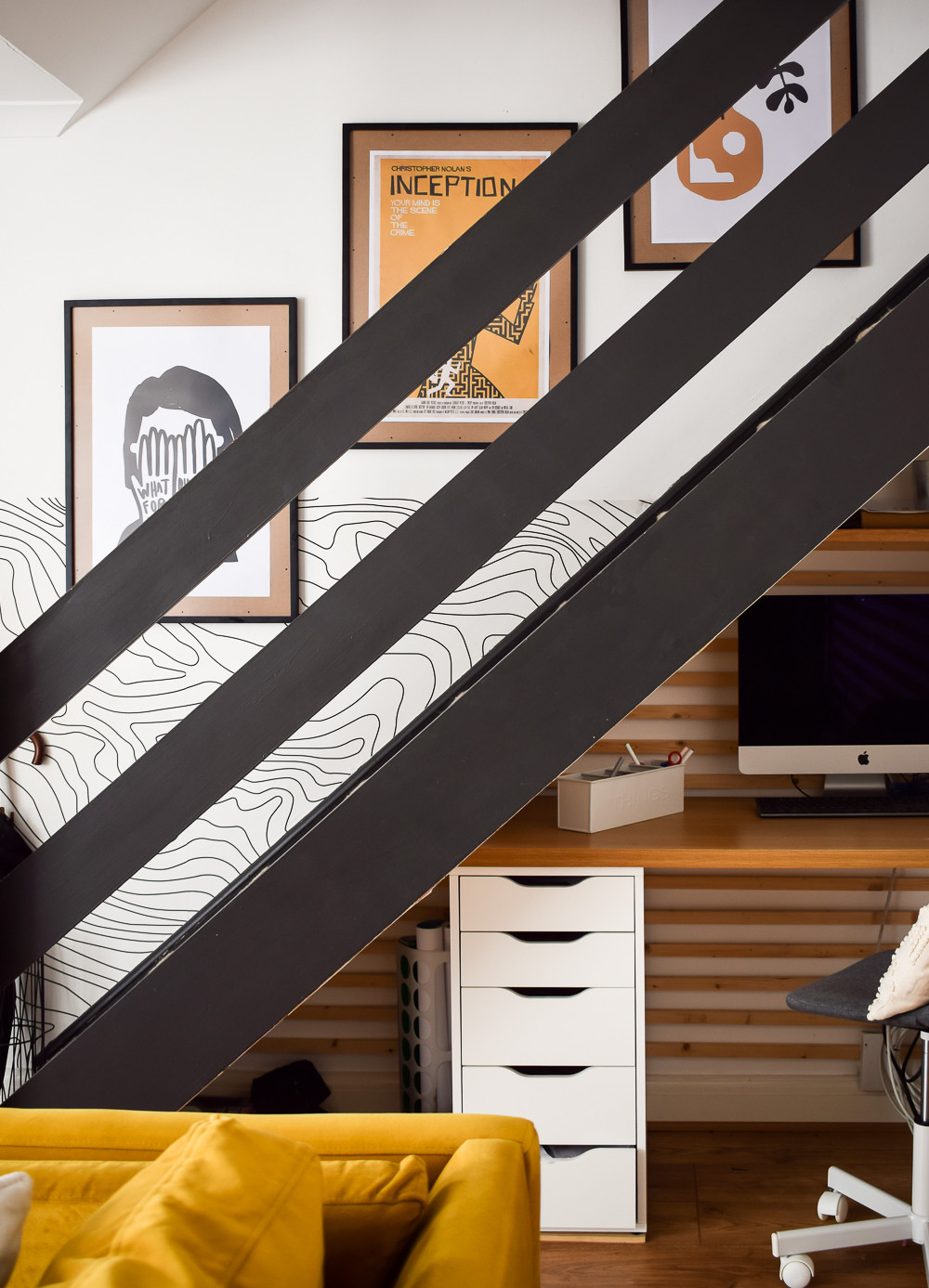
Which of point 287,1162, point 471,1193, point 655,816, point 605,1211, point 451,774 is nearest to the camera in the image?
point 287,1162

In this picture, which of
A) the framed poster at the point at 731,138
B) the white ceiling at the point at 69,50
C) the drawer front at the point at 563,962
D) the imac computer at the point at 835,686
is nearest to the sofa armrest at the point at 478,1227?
the drawer front at the point at 563,962

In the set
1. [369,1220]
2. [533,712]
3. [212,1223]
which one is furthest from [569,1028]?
[212,1223]

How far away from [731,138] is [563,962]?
6.70 feet

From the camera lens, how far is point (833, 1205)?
201 centimetres

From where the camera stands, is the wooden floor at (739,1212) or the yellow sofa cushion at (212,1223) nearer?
the yellow sofa cushion at (212,1223)

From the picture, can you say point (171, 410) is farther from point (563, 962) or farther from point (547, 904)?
point (563, 962)

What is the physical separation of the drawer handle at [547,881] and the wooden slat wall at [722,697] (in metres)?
0.56

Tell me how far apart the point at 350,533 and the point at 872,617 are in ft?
4.27

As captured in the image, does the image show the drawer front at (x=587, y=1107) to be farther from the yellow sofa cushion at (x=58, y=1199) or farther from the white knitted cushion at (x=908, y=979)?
the yellow sofa cushion at (x=58, y=1199)

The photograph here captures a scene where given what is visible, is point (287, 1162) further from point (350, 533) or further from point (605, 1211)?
point (350, 533)

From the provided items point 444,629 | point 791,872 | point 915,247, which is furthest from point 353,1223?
point 915,247

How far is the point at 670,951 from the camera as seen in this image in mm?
2576

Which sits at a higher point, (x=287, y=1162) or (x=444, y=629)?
(x=444, y=629)

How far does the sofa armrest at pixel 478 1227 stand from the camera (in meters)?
0.84
